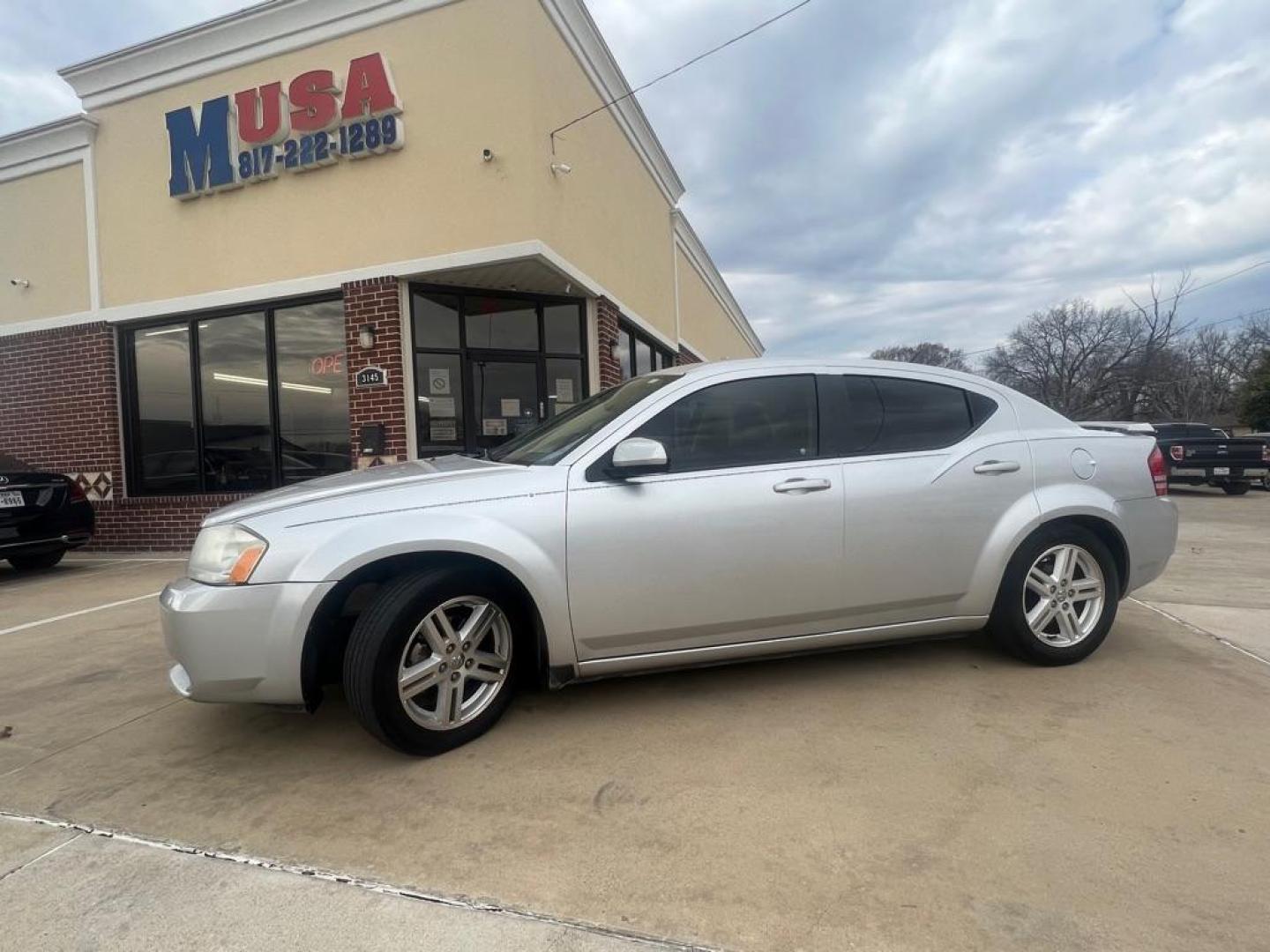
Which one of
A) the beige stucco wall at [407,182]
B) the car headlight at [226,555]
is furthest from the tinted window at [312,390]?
the car headlight at [226,555]

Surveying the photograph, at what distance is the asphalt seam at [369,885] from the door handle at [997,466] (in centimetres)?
248

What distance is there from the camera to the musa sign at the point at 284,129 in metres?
7.27

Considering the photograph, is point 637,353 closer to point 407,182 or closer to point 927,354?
point 407,182

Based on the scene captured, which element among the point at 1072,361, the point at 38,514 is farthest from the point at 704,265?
the point at 1072,361

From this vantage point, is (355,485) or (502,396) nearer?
(355,485)

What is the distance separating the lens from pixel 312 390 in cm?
816

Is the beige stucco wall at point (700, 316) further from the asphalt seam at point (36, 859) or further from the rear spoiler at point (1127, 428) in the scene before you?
the asphalt seam at point (36, 859)

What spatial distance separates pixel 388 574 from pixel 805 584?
68.7 inches

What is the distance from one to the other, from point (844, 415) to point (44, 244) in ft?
35.0

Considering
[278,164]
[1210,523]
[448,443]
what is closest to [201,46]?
[278,164]

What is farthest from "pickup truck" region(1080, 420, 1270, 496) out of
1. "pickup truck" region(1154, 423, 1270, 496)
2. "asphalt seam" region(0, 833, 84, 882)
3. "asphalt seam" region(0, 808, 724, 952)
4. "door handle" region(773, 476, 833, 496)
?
"asphalt seam" region(0, 833, 84, 882)

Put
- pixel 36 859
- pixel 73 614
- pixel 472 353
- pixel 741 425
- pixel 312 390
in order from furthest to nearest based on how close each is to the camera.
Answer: pixel 312 390
pixel 472 353
pixel 73 614
pixel 741 425
pixel 36 859

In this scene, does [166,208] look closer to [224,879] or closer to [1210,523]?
[224,879]

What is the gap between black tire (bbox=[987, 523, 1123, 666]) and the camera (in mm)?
3326
